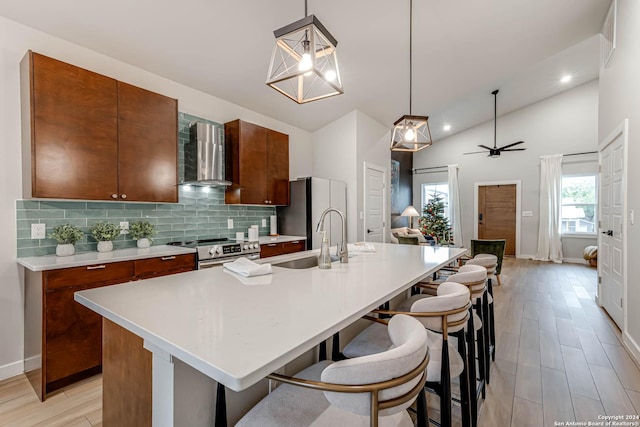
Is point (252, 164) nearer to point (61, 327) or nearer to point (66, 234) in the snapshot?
point (66, 234)

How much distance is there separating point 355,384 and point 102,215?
2.91 meters

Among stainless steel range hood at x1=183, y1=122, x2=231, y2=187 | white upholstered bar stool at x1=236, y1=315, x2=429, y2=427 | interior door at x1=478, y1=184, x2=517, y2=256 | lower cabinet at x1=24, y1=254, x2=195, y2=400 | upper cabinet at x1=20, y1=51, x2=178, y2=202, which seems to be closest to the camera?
white upholstered bar stool at x1=236, y1=315, x2=429, y2=427

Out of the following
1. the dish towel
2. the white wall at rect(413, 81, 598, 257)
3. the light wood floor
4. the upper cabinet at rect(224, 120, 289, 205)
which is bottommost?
the light wood floor

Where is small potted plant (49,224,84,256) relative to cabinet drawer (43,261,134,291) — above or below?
above

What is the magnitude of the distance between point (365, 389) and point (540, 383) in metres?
2.14

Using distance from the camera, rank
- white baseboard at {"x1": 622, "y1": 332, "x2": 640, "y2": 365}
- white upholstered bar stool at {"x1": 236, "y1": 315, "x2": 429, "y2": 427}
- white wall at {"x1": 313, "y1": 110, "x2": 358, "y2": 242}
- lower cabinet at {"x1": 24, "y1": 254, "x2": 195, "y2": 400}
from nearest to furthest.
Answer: white upholstered bar stool at {"x1": 236, "y1": 315, "x2": 429, "y2": 427}
lower cabinet at {"x1": 24, "y1": 254, "x2": 195, "y2": 400}
white baseboard at {"x1": 622, "y1": 332, "x2": 640, "y2": 365}
white wall at {"x1": 313, "y1": 110, "x2": 358, "y2": 242}

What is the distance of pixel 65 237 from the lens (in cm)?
231

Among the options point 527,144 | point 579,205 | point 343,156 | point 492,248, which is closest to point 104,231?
point 343,156

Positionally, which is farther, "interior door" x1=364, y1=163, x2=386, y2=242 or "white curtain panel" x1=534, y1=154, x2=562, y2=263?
"white curtain panel" x1=534, y1=154, x2=562, y2=263

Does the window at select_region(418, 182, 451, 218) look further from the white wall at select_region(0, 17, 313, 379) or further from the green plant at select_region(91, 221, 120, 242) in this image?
the white wall at select_region(0, 17, 313, 379)

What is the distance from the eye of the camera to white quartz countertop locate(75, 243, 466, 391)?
750 millimetres

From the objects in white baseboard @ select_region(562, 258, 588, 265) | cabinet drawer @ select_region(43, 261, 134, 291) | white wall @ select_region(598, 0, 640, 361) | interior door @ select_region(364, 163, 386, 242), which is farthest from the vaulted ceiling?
white baseboard @ select_region(562, 258, 588, 265)

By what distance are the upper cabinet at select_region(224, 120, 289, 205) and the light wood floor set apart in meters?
2.26

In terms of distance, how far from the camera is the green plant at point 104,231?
2.58 m
